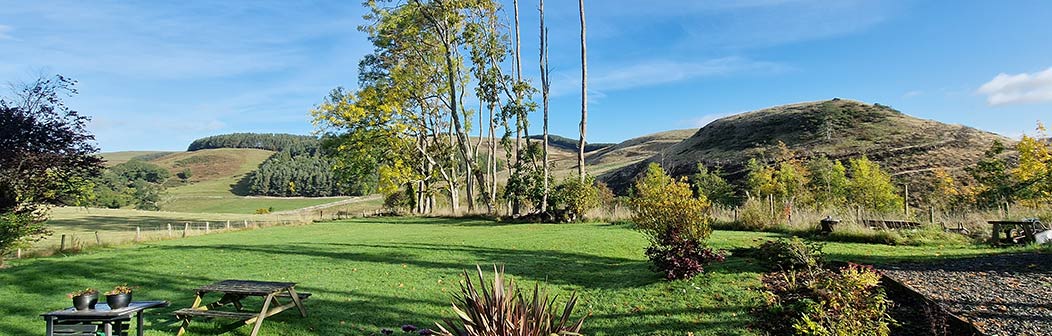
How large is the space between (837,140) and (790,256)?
56.1 metres

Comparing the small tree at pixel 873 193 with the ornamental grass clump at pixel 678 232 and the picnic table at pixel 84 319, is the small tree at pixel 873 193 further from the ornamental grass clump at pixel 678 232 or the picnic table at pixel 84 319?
the picnic table at pixel 84 319

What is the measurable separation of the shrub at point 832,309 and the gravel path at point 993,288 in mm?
757

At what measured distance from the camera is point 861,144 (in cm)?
5078

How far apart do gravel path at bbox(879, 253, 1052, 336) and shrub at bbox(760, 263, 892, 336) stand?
76 centimetres

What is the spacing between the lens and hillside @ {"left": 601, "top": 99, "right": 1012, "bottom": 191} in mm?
44625

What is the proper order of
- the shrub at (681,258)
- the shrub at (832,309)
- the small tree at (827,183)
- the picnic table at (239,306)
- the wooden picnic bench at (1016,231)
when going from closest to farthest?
the shrub at (832,309) → the picnic table at (239,306) → the shrub at (681,258) → the wooden picnic bench at (1016,231) → the small tree at (827,183)

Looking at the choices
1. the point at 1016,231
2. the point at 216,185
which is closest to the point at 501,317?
the point at 1016,231

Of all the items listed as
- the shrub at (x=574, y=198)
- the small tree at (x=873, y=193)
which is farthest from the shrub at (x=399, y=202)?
the small tree at (x=873, y=193)

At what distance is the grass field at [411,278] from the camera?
6.12m

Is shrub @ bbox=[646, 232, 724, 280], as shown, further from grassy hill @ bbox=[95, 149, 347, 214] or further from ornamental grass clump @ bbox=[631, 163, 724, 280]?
grassy hill @ bbox=[95, 149, 347, 214]

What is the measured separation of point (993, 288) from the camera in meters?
5.95

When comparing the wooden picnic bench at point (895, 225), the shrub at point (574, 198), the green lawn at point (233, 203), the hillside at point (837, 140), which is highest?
the hillside at point (837, 140)

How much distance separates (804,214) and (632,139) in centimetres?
15022

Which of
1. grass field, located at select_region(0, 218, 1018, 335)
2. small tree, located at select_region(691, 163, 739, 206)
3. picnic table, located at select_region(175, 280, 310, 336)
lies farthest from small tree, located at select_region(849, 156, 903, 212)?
picnic table, located at select_region(175, 280, 310, 336)
